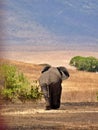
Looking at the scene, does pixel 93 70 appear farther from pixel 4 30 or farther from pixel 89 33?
pixel 89 33

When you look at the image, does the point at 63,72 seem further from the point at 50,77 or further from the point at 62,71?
the point at 50,77

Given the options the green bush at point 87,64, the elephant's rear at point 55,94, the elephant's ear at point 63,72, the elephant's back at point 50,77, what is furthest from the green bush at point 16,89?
the green bush at point 87,64

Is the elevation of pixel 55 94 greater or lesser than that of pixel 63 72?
lesser

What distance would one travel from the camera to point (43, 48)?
150 meters

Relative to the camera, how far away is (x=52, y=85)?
2077 centimetres

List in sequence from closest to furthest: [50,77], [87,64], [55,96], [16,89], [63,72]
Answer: [55,96], [50,77], [63,72], [16,89], [87,64]

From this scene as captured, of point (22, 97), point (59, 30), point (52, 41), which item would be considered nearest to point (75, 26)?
point (59, 30)

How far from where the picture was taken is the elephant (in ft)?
66.9

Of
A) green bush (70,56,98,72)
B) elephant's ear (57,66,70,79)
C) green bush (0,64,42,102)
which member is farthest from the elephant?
green bush (70,56,98,72)

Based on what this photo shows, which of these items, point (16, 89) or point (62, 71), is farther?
point (16, 89)

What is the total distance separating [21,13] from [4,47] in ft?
574

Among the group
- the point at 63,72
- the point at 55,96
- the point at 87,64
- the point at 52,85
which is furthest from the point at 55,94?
the point at 87,64

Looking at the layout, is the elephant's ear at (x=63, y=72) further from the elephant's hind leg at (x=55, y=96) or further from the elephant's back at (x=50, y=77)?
the elephant's hind leg at (x=55, y=96)

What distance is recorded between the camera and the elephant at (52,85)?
20391mm
